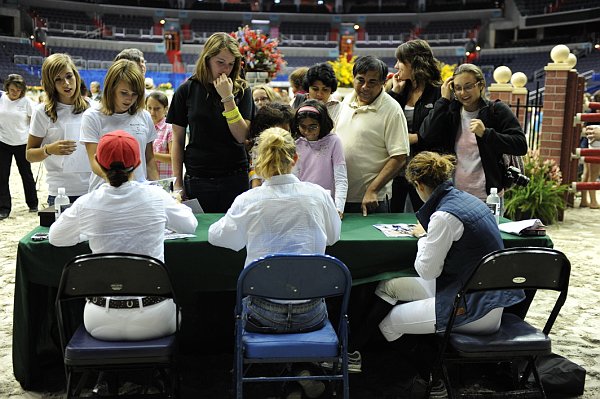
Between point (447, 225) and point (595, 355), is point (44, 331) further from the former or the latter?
point (595, 355)

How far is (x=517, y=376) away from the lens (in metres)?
2.88

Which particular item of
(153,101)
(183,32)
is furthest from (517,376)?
(183,32)

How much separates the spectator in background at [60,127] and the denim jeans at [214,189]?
2.29ft

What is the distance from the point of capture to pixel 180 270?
9.19ft

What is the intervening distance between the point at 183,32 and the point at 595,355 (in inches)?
1415

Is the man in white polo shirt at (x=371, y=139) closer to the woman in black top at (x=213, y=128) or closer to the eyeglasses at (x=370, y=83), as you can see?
the eyeglasses at (x=370, y=83)

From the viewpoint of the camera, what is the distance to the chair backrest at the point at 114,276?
2266 mm

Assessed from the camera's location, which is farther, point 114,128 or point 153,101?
point 153,101

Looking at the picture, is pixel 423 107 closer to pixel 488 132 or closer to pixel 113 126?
pixel 488 132

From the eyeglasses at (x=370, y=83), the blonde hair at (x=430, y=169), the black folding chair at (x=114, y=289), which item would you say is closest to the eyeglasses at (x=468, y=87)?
the eyeglasses at (x=370, y=83)

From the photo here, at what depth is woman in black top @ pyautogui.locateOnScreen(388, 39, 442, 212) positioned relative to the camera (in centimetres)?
375

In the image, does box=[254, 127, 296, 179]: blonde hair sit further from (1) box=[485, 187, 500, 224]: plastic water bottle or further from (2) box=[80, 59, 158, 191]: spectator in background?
(1) box=[485, 187, 500, 224]: plastic water bottle

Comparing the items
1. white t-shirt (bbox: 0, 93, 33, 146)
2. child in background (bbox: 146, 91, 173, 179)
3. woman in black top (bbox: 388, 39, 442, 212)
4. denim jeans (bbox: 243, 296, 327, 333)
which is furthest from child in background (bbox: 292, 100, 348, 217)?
white t-shirt (bbox: 0, 93, 33, 146)

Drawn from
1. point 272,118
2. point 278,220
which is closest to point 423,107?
point 272,118
